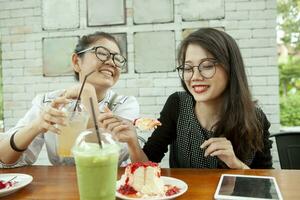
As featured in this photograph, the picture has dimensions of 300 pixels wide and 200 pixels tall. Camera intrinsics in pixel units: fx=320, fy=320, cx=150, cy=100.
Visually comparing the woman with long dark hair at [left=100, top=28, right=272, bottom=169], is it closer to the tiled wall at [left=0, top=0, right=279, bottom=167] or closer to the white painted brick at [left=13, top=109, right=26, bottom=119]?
the tiled wall at [left=0, top=0, right=279, bottom=167]

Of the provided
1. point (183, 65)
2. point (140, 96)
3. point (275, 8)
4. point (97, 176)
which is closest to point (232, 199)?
point (97, 176)

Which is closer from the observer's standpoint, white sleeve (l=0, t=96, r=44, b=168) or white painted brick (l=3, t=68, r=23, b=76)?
white sleeve (l=0, t=96, r=44, b=168)

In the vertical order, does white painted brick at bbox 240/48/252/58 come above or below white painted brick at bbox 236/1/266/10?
below

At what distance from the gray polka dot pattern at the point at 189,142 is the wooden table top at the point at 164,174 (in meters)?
0.38

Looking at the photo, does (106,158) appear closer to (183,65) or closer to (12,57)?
Answer: (183,65)

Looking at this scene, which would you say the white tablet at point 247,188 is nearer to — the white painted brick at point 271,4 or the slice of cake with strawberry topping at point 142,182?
the slice of cake with strawberry topping at point 142,182

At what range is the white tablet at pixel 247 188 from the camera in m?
1.10

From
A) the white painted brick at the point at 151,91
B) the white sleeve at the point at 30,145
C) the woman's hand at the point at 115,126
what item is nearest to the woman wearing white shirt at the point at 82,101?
the white sleeve at the point at 30,145

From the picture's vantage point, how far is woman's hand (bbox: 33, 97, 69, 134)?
4.65ft

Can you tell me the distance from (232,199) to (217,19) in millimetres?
2203

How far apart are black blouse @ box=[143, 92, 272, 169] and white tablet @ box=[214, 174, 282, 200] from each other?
0.47 metres

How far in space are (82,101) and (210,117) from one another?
2.49ft

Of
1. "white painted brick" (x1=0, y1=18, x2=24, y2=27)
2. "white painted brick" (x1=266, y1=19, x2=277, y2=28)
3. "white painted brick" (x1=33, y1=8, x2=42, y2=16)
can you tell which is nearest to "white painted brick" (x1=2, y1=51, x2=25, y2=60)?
"white painted brick" (x1=0, y1=18, x2=24, y2=27)

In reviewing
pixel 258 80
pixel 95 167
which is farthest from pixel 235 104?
pixel 258 80
